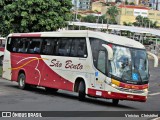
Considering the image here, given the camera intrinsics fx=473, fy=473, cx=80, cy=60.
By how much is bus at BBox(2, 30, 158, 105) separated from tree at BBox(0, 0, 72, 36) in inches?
452

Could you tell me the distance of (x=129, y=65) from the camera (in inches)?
729

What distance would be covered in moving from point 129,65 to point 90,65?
5.35ft

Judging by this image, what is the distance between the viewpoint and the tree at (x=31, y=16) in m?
35.1

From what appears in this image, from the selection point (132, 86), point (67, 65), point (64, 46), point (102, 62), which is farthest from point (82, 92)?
point (64, 46)

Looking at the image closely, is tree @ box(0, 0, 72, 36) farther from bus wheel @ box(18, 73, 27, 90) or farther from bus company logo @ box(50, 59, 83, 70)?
bus company logo @ box(50, 59, 83, 70)

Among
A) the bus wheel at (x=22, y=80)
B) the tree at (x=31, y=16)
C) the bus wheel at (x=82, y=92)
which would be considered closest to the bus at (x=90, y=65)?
the bus wheel at (x=82, y=92)

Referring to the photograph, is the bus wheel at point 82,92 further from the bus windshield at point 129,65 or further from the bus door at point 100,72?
the bus windshield at point 129,65

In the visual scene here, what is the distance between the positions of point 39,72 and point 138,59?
19.4 ft

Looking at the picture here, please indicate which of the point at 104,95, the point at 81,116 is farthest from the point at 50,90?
the point at 81,116

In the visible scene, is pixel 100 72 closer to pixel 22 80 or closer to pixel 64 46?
pixel 64 46

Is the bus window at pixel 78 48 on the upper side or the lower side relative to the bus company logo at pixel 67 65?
upper

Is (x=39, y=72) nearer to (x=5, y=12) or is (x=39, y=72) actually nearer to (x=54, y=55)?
(x=54, y=55)

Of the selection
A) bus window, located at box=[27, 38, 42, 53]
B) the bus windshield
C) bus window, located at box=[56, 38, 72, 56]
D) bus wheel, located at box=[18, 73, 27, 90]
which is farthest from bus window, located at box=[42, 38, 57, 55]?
the bus windshield

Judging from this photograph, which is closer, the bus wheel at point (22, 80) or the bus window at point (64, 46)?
the bus window at point (64, 46)
